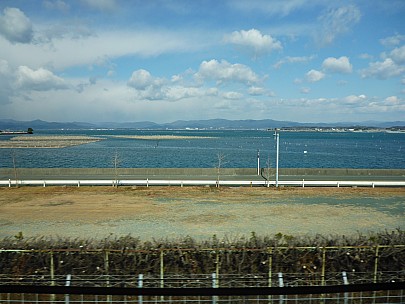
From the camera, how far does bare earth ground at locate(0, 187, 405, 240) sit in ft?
54.1

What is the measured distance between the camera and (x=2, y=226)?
1725cm

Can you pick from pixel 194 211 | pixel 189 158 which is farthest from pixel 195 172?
pixel 189 158

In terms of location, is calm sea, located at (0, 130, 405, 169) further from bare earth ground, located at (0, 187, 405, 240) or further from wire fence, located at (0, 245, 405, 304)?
wire fence, located at (0, 245, 405, 304)

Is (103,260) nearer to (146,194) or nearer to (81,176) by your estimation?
(146,194)

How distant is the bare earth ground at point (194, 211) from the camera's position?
16.5m

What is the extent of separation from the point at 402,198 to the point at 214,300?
25713 mm

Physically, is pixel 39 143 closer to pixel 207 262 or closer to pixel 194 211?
pixel 194 211

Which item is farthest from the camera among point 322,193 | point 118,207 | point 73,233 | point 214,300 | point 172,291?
point 322,193

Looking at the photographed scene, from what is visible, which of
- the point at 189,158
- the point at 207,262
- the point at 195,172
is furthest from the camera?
the point at 189,158

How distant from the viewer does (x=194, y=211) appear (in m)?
20.7

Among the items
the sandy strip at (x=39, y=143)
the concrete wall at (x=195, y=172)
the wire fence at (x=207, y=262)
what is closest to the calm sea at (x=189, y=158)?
the concrete wall at (x=195, y=172)

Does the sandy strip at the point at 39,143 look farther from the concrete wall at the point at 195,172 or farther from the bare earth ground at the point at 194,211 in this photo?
the bare earth ground at the point at 194,211

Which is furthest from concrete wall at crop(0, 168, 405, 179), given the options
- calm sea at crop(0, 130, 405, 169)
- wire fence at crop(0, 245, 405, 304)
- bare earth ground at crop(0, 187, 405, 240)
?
wire fence at crop(0, 245, 405, 304)

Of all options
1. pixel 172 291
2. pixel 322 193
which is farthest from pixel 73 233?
pixel 322 193
